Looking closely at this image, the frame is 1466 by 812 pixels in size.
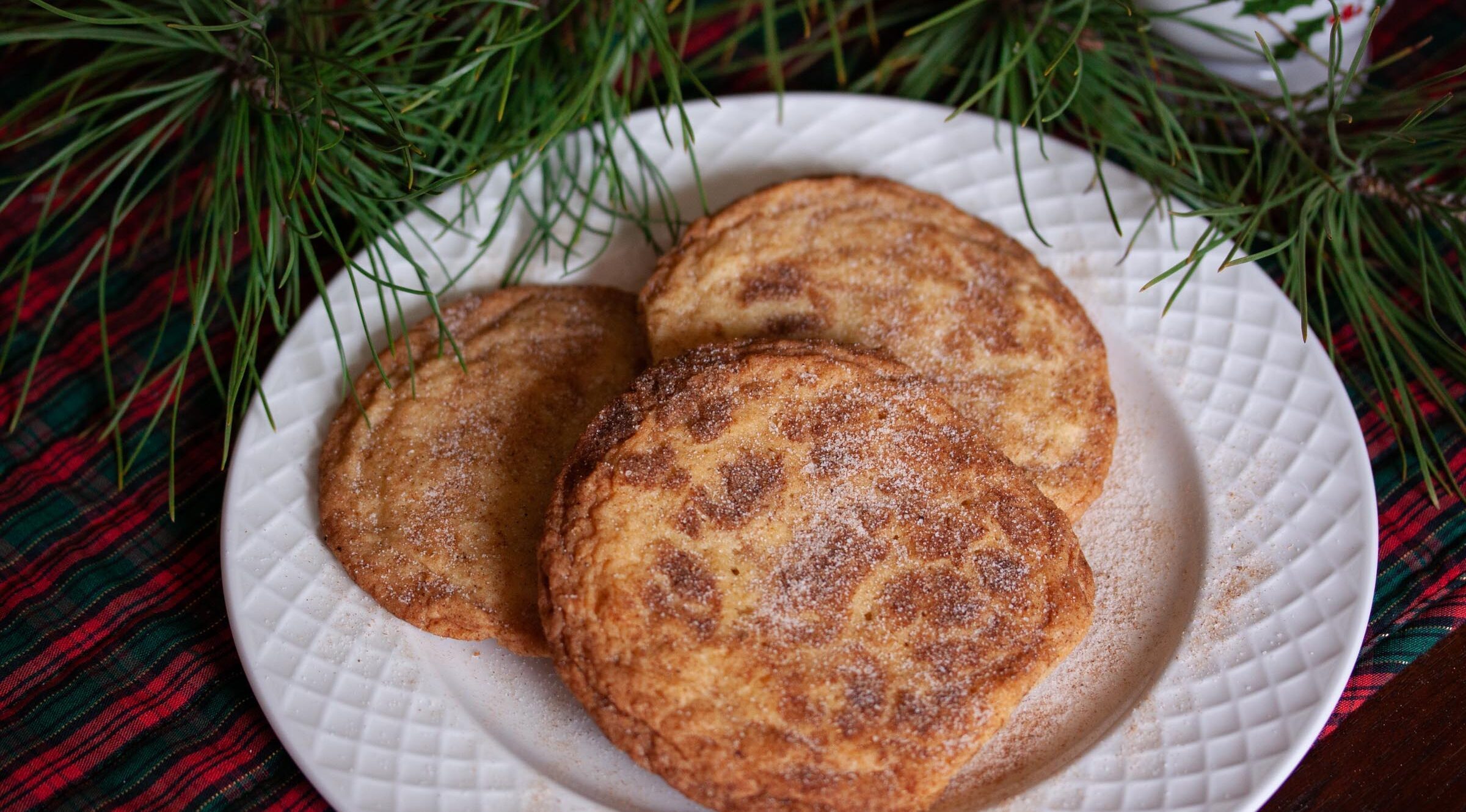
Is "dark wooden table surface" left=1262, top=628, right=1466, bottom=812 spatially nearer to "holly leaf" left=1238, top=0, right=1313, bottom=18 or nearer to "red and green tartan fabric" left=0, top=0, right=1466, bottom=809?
"red and green tartan fabric" left=0, top=0, right=1466, bottom=809

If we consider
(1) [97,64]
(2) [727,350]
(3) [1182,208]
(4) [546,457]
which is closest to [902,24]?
(3) [1182,208]

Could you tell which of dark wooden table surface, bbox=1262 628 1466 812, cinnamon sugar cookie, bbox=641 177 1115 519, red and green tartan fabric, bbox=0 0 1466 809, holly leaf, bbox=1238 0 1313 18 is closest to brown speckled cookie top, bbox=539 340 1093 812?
cinnamon sugar cookie, bbox=641 177 1115 519

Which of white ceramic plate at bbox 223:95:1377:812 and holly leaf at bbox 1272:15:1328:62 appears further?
holly leaf at bbox 1272:15:1328:62

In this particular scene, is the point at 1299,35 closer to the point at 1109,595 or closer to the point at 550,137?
the point at 1109,595

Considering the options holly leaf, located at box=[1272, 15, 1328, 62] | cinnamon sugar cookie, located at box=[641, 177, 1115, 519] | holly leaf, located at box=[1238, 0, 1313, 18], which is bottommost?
cinnamon sugar cookie, located at box=[641, 177, 1115, 519]

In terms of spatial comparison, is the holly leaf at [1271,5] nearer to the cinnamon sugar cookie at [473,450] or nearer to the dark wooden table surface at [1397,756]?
the dark wooden table surface at [1397,756]

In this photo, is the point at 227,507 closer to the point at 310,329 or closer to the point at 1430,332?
the point at 310,329
